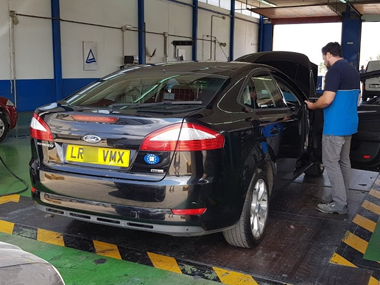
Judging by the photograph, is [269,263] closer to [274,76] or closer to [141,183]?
[141,183]

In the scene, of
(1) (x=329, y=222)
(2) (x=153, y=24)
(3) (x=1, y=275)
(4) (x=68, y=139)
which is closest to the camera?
→ (3) (x=1, y=275)

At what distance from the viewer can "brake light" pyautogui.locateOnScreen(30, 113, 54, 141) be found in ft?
10.3

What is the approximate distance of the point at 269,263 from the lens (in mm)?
3266

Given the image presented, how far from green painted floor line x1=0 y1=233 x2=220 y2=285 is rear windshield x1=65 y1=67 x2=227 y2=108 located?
3.82ft

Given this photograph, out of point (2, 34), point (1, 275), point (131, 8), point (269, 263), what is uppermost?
point (131, 8)

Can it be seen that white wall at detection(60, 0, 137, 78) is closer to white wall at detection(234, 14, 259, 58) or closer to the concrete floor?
white wall at detection(234, 14, 259, 58)

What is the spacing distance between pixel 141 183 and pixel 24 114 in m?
10.3

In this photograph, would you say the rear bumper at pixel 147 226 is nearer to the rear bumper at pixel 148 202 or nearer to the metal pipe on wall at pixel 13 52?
the rear bumper at pixel 148 202

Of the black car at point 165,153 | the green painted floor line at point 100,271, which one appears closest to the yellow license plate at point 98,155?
the black car at point 165,153

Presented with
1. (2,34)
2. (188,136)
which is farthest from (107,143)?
(2,34)

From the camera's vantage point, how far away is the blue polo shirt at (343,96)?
164 inches

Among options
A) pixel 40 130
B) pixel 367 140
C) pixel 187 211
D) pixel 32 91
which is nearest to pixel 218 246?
pixel 187 211

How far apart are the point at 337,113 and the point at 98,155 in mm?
2427

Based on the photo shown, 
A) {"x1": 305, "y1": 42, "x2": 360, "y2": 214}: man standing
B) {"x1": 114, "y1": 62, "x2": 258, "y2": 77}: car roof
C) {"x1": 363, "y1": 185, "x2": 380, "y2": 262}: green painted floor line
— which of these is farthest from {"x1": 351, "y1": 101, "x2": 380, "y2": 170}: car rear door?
{"x1": 114, "y1": 62, "x2": 258, "y2": 77}: car roof
